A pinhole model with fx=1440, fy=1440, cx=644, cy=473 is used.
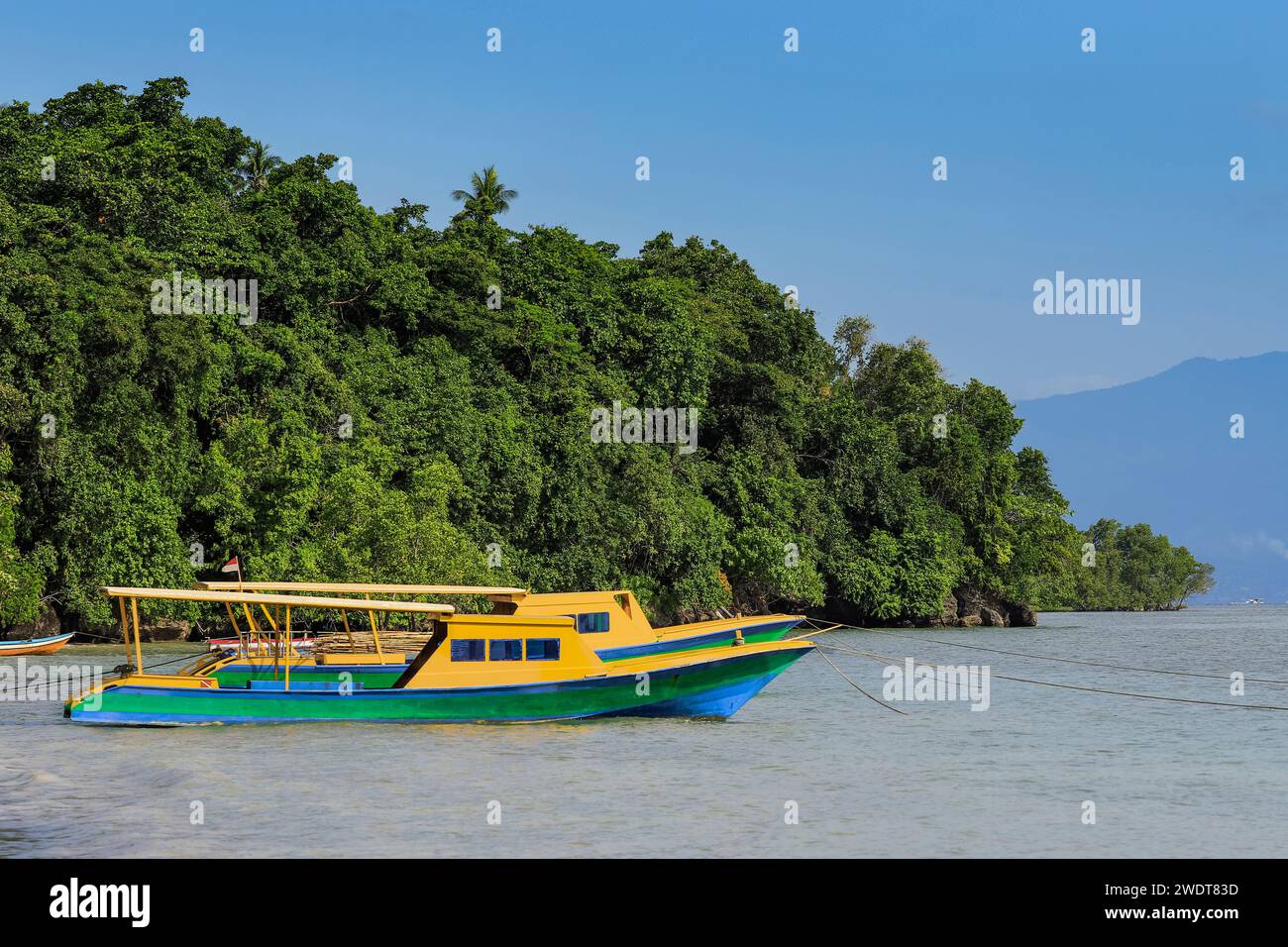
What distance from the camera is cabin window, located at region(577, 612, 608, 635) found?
34.9 m

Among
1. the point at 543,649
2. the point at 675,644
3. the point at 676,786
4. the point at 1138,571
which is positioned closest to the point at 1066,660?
the point at 675,644

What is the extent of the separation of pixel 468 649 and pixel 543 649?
5.05ft

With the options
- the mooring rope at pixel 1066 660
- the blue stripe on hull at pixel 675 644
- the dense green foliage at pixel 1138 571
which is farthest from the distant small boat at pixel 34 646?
the dense green foliage at pixel 1138 571

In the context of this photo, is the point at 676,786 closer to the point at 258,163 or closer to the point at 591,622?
the point at 591,622

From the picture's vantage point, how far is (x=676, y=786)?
23.0 meters

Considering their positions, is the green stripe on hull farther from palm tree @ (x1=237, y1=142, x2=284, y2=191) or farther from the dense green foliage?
the dense green foliage

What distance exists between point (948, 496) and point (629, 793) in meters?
65.8

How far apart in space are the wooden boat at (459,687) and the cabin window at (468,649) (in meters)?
0.02

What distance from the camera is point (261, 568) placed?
167 feet

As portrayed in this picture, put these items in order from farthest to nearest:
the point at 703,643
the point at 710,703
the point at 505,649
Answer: the point at 703,643, the point at 710,703, the point at 505,649

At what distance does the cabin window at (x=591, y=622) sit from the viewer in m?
34.9

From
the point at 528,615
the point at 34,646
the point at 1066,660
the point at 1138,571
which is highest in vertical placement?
the point at 528,615

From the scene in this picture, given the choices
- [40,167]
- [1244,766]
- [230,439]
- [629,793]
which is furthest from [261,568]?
[1244,766]
